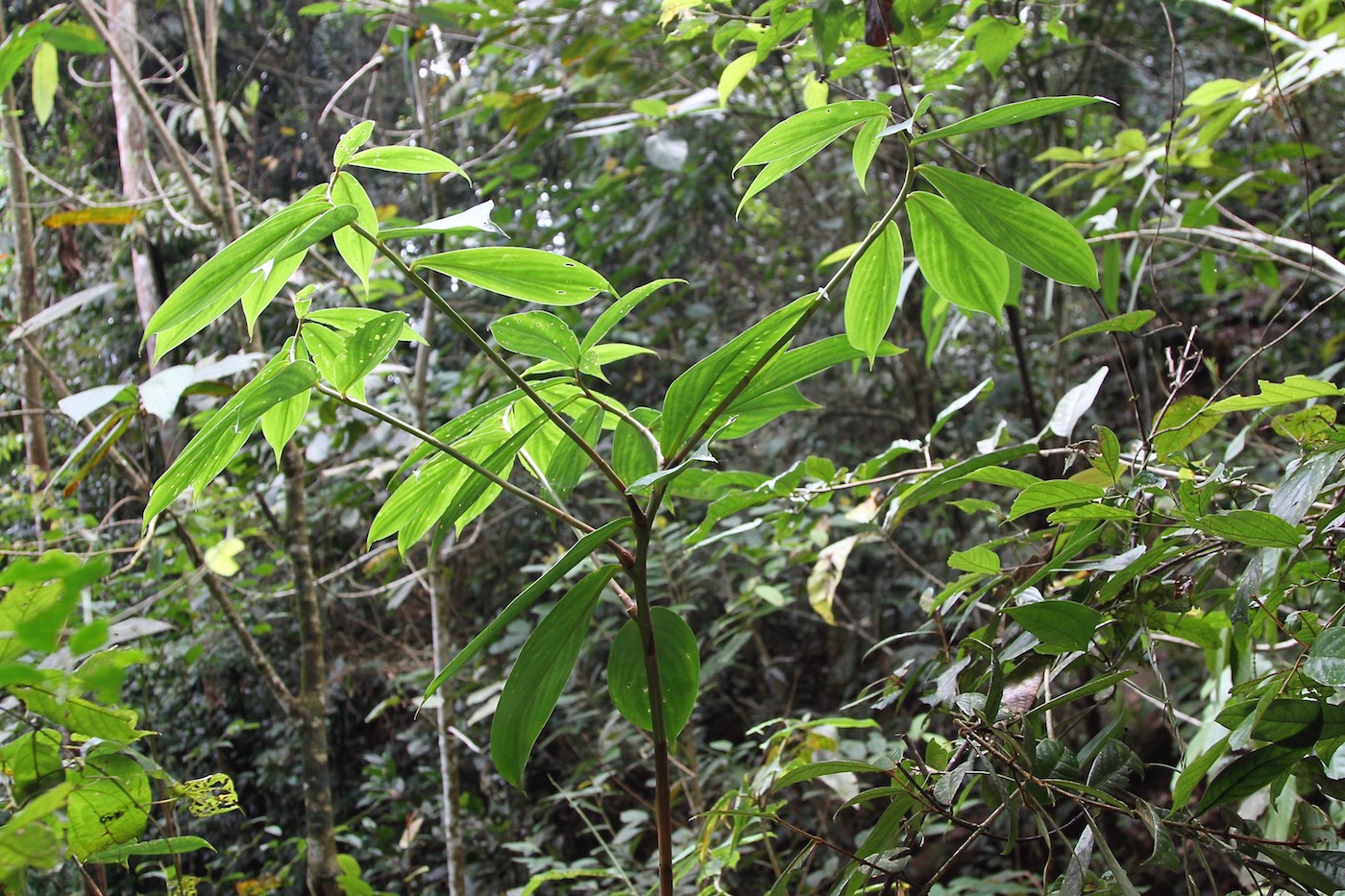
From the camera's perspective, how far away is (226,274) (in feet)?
1.11

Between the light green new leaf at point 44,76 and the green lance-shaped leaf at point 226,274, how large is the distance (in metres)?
1.11

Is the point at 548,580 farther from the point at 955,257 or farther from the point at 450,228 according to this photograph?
the point at 955,257

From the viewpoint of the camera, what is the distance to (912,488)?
57 cm

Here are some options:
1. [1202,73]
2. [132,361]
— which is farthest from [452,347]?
[1202,73]

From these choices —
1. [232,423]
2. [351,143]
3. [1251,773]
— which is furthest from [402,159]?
[1251,773]

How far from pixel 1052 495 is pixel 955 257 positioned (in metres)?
0.14

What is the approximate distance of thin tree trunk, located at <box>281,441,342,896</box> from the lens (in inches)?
39.0

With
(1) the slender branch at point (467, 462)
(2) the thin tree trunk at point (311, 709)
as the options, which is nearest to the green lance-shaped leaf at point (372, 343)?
(1) the slender branch at point (467, 462)

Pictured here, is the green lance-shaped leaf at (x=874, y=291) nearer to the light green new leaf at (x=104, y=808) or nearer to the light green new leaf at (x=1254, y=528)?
the light green new leaf at (x=1254, y=528)

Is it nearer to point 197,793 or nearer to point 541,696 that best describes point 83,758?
point 197,793

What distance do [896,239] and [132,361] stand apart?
324 cm

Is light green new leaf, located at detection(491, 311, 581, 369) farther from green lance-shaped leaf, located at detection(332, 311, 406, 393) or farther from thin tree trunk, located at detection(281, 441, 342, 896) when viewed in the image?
thin tree trunk, located at detection(281, 441, 342, 896)

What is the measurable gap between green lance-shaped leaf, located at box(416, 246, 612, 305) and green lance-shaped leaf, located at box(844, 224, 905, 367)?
137 mm

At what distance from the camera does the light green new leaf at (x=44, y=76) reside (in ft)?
3.89
